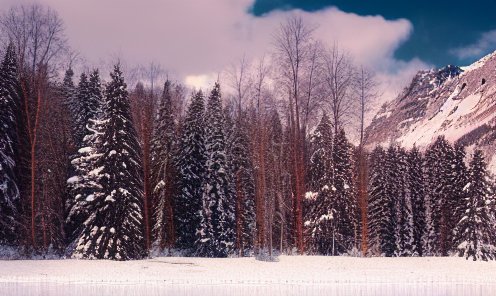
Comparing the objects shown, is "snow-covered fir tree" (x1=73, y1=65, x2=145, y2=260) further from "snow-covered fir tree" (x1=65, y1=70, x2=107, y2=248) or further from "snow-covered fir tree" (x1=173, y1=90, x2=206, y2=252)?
"snow-covered fir tree" (x1=173, y1=90, x2=206, y2=252)

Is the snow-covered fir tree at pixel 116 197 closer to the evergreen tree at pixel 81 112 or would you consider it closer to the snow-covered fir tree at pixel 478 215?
the evergreen tree at pixel 81 112

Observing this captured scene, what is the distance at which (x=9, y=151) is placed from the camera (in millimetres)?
27594

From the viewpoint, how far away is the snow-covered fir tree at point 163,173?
107 ft

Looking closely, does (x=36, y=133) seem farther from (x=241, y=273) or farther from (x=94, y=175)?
(x=241, y=273)

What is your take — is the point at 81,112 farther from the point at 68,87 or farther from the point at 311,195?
the point at 311,195

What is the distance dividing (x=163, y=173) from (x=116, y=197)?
694 cm

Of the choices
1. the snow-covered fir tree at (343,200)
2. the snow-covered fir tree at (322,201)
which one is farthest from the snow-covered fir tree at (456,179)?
the snow-covered fir tree at (322,201)

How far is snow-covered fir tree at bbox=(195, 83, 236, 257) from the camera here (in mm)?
33062

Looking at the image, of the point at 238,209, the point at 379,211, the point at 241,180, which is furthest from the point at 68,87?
the point at 379,211

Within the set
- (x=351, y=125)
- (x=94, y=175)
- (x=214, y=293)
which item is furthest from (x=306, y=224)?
(x=214, y=293)

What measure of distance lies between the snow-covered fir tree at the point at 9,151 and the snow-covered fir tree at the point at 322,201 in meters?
20.1

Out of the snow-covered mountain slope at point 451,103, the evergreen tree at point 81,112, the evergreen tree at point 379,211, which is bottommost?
the evergreen tree at point 379,211

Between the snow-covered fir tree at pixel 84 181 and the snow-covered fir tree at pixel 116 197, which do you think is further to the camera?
the snow-covered fir tree at pixel 84 181

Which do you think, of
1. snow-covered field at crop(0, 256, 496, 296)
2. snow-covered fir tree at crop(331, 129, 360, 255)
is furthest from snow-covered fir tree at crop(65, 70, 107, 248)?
snow-covered fir tree at crop(331, 129, 360, 255)
